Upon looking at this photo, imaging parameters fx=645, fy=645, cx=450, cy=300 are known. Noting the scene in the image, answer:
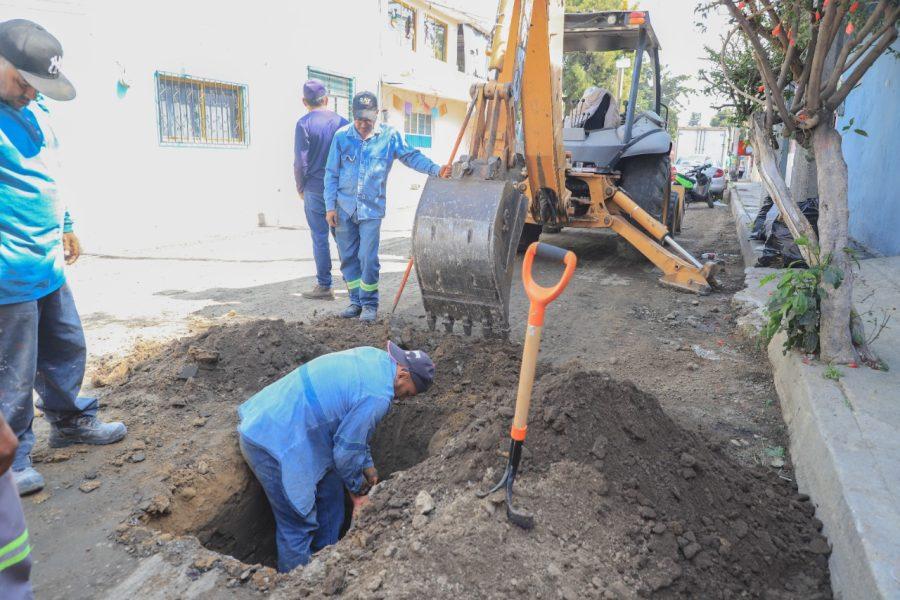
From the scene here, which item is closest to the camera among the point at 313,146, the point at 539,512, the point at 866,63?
the point at 539,512

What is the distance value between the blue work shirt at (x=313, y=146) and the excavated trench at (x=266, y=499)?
9.02 feet

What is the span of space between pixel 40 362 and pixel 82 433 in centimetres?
44

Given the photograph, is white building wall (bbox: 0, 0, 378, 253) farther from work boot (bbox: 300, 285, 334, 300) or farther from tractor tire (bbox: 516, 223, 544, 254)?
tractor tire (bbox: 516, 223, 544, 254)

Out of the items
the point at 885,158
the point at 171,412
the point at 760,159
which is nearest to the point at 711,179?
the point at 885,158

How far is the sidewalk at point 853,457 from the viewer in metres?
2.10

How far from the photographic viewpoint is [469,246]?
3939mm

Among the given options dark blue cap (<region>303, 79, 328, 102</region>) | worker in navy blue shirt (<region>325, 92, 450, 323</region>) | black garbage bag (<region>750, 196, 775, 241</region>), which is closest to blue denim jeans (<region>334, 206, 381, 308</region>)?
worker in navy blue shirt (<region>325, 92, 450, 323</region>)

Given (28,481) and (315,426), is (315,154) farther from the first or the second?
(28,481)

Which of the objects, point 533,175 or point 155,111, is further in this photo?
point 155,111

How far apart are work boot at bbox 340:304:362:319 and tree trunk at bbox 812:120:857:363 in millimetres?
3424

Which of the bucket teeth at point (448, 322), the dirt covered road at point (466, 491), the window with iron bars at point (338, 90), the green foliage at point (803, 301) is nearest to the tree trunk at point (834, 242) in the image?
the green foliage at point (803, 301)

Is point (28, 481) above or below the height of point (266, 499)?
above

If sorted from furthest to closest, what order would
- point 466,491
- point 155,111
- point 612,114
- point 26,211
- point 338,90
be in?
point 338,90 → point 155,111 → point 612,114 → point 26,211 → point 466,491

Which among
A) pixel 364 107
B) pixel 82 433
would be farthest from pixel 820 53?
pixel 82 433
